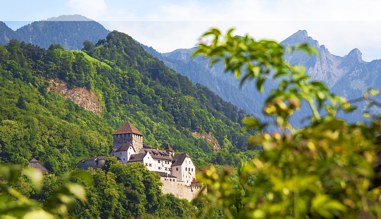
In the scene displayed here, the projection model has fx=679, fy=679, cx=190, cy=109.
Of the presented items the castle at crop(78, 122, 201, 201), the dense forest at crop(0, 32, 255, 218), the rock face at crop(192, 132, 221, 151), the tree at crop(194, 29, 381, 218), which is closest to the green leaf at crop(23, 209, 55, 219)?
the tree at crop(194, 29, 381, 218)

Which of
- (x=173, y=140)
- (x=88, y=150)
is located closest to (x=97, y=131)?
(x=88, y=150)

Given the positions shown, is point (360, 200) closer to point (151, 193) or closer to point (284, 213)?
point (284, 213)

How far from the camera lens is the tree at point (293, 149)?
2781 mm

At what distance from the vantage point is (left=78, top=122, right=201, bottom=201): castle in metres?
119

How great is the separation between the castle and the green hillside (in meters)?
5.81

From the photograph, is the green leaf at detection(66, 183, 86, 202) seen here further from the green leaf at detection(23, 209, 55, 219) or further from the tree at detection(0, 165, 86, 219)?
the green leaf at detection(23, 209, 55, 219)

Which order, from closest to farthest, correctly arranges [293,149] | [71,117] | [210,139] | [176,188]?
[293,149] < [176,188] < [71,117] < [210,139]

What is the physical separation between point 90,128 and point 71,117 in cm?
568

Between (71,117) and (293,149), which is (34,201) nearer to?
(293,149)

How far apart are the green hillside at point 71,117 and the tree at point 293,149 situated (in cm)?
11642

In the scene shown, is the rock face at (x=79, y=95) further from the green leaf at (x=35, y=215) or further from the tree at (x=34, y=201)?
the green leaf at (x=35, y=215)

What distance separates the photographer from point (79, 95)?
172125mm

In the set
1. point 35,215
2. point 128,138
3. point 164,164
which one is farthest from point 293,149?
point 128,138

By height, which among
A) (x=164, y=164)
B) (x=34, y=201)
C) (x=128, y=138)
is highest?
(x=128, y=138)
